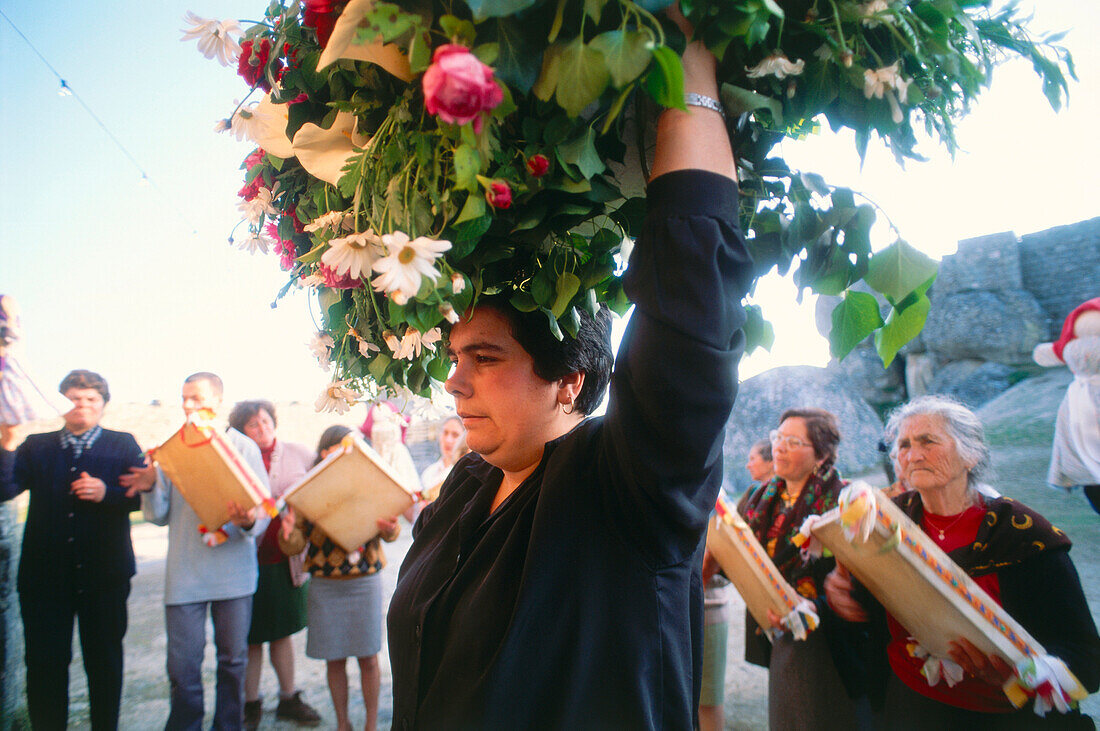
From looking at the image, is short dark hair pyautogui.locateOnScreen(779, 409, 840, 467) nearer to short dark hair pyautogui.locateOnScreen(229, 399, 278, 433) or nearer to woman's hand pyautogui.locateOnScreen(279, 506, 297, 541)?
woman's hand pyautogui.locateOnScreen(279, 506, 297, 541)

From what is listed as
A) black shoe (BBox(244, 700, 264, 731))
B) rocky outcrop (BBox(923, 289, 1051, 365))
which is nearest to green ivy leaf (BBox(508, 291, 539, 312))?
black shoe (BBox(244, 700, 264, 731))

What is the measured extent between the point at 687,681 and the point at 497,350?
70 centimetres

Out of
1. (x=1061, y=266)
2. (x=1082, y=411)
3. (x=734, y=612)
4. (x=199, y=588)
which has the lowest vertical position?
(x=734, y=612)

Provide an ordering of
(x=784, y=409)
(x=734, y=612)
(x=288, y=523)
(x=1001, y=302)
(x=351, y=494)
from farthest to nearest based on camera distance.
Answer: (x=1001, y=302)
(x=784, y=409)
(x=734, y=612)
(x=288, y=523)
(x=351, y=494)

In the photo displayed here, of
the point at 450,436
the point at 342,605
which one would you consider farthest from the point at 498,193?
the point at 450,436

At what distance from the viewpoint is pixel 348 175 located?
0.94 m

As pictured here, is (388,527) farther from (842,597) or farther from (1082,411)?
(1082,411)

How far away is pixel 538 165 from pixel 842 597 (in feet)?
8.20

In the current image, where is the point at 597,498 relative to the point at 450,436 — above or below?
above

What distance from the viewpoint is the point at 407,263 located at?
80cm

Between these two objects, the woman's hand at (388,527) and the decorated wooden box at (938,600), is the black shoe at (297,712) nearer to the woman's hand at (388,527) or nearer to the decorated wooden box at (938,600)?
the woman's hand at (388,527)

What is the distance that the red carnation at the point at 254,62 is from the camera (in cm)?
106

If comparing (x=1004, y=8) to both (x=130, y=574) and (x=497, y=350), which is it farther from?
(x=130, y=574)

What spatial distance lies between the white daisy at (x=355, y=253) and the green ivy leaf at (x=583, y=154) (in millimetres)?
293
